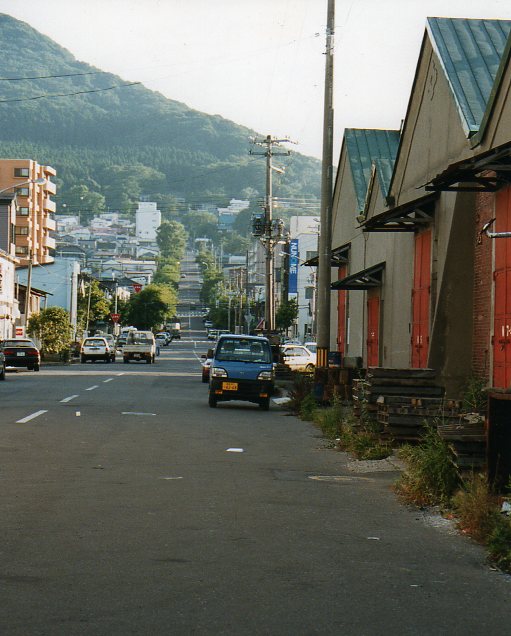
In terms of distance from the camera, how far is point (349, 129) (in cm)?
3938

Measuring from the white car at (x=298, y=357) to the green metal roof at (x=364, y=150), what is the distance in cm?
1244

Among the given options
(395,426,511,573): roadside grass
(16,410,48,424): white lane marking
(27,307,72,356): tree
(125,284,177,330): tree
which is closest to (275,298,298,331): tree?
(27,307,72,356): tree

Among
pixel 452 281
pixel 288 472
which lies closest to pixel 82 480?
pixel 288 472

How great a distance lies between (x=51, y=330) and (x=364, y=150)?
110 feet

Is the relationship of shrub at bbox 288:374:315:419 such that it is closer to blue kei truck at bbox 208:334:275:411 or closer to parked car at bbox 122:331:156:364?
blue kei truck at bbox 208:334:275:411

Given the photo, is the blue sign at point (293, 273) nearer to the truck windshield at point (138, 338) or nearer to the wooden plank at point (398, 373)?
the truck windshield at point (138, 338)

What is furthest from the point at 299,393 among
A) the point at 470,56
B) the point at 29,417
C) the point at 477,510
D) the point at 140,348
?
the point at 140,348

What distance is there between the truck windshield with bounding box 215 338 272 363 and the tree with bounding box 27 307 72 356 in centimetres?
3988

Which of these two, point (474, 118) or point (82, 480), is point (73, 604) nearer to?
point (82, 480)

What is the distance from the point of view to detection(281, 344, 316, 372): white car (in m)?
50.3

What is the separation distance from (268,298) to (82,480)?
4363 cm

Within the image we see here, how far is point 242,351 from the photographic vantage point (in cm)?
2731

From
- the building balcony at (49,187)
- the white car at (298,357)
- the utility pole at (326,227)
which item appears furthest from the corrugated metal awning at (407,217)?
the building balcony at (49,187)

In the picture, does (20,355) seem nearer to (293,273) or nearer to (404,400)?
(404,400)
